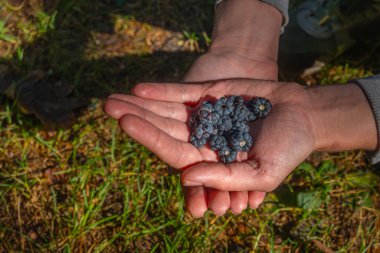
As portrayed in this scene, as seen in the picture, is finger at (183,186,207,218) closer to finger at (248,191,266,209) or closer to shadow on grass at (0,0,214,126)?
finger at (248,191,266,209)

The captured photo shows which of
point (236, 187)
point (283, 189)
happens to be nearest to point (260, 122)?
point (236, 187)

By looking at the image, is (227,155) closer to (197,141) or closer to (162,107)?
(197,141)

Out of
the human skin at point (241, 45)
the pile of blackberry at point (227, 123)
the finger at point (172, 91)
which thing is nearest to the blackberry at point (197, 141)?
the pile of blackberry at point (227, 123)

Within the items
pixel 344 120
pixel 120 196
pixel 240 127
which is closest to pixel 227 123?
pixel 240 127

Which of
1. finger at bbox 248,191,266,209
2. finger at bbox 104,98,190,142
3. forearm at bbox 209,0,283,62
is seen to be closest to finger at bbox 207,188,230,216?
finger at bbox 248,191,266,209

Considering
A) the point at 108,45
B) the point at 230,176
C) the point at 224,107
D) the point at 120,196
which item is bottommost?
the point at 120,196

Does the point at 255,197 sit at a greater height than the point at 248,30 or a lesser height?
lesser

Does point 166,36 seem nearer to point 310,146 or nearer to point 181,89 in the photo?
point 181,89
